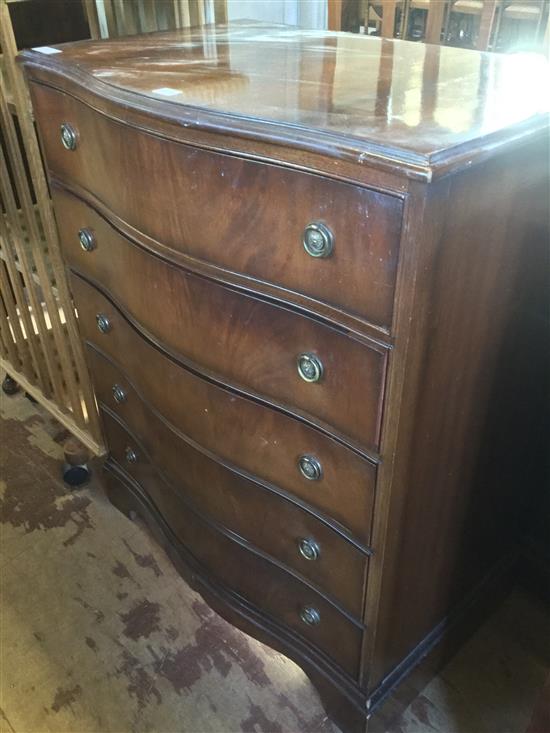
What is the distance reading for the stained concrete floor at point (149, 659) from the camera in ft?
4.17

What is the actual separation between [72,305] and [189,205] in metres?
0.72

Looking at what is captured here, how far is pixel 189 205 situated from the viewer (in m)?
0.89

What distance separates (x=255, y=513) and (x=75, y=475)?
834 millimetres

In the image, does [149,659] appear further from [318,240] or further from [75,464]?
[318,240]

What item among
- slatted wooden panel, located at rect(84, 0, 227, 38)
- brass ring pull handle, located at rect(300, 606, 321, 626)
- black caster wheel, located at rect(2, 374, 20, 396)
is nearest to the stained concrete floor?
brass ring pull handle, located at rect(300, 606, 321, 626)

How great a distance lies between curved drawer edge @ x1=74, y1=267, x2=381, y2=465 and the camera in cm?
87

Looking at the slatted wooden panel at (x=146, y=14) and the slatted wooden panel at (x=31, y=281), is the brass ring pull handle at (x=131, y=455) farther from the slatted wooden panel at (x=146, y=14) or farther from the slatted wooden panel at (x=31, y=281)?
the slatted wooden panel at (x=146, y=14)

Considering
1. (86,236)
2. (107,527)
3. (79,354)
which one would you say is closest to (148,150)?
(86,236)

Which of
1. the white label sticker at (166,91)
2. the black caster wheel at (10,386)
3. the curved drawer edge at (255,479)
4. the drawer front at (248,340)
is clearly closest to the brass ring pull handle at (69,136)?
the drawer front at (248,340)

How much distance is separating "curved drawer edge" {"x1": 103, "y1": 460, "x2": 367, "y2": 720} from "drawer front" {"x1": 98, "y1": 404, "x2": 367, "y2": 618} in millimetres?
172

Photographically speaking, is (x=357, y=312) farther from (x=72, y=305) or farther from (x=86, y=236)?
(x=72, y=305)

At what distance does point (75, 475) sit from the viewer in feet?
5.85

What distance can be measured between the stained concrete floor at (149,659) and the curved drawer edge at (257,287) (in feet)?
2.84

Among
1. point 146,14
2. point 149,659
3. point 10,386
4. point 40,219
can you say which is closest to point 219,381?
point 149,659
